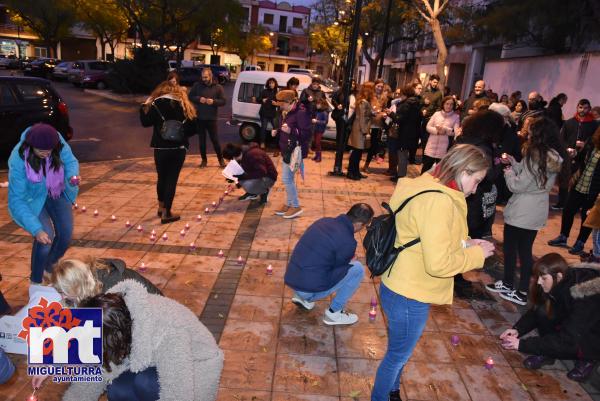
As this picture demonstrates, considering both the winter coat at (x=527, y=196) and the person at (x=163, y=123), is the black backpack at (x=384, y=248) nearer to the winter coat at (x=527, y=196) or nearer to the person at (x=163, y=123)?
the winter coat at (x=527, y=196)

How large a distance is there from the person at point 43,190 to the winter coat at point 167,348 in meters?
2.49

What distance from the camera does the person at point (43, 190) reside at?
171 inches

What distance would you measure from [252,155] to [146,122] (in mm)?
1730

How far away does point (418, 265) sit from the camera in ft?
9.91

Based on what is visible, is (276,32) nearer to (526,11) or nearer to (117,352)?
(526,11)

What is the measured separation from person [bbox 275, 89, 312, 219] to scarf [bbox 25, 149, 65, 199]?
3.71 meters

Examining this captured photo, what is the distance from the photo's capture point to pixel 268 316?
4.82m

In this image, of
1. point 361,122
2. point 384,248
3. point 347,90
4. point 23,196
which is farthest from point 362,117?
point 384,248

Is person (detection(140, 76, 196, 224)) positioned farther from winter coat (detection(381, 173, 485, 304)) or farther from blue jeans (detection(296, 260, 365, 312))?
winter coat (detection(381, 173, 485, 304))

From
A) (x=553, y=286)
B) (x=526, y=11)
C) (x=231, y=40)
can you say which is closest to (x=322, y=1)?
(x=231, y=40)

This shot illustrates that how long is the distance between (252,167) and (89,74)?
27382 mm

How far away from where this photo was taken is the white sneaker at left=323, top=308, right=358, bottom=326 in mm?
4727

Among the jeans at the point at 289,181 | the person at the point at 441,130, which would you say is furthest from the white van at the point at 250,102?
the jeans at the point at 289,181

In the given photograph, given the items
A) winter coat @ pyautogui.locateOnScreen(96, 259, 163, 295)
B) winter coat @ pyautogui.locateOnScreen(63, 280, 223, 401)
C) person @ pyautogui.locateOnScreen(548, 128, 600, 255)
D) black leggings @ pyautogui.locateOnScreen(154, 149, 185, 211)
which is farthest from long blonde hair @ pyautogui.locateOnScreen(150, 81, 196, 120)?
person @ pyautogui.locateOnScreen(548, 128, 600, 255)
